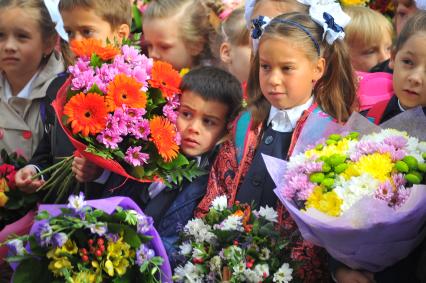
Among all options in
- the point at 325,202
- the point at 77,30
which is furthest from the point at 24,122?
the point at 325,202

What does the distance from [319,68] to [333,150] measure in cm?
83

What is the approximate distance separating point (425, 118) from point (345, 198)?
65cm

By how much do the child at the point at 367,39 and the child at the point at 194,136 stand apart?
1.44 m

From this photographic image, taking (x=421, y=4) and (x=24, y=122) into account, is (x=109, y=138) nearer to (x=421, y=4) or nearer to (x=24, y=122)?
(x=24, y=122)

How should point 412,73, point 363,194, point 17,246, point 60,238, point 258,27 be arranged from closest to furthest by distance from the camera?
point 363,194 < point 60,238 < point 17,246 < point 412,73 < point 258,27

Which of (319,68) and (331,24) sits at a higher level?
(331,24)

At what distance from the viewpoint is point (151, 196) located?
4141 mm

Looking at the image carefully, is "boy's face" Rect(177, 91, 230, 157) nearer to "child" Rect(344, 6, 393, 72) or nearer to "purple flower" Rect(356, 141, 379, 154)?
"purple flower" Rect(356, 141, 379, 154)

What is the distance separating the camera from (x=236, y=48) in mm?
5098

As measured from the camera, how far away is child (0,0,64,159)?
16.3ft

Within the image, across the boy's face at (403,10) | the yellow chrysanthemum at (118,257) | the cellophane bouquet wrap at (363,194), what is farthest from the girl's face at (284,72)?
the boy's face at (403,10)

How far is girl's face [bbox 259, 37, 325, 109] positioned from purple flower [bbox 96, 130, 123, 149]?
30.0 inches

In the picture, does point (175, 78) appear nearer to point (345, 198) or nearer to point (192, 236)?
point (192, 236)

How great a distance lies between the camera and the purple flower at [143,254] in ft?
10.9
